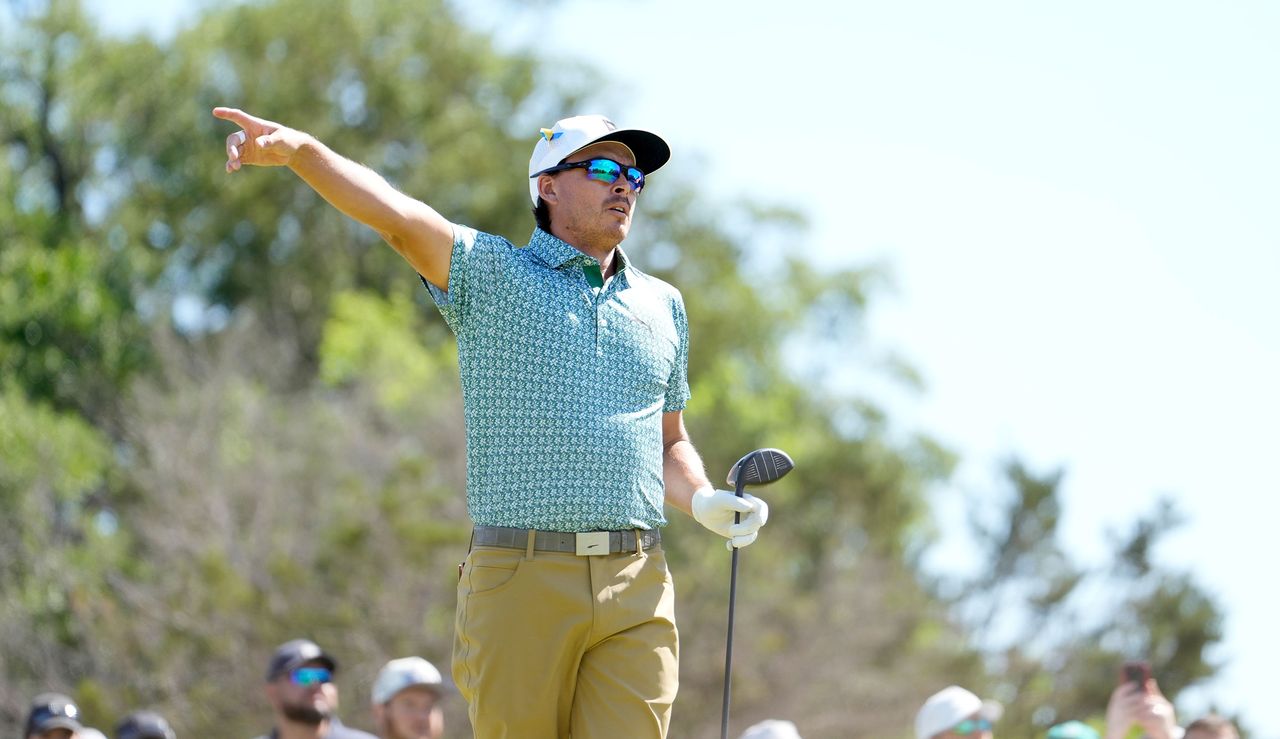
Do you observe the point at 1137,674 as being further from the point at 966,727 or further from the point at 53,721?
the point at 53,721

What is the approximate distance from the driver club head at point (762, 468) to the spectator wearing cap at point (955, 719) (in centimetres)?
342

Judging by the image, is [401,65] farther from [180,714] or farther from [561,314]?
[561,314]

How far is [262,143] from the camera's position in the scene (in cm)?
452

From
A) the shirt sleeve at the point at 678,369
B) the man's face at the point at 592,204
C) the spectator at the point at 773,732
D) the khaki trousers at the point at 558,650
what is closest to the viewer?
the khaki trousers at the point at 558,650

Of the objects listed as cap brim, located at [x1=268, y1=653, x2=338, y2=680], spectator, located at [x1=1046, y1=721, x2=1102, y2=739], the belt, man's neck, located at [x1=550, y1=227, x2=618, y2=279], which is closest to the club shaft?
the belt

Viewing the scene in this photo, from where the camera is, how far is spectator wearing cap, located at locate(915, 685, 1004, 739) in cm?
838

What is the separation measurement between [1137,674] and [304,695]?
3711 millimetres

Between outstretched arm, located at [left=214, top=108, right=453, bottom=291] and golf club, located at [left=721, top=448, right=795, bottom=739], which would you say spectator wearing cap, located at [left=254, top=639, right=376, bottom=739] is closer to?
golf club, located at [left=721, top=448, right=795, bottom=739]

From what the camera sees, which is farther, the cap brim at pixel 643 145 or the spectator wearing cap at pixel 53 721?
the spectator wearing cap at pixel 53 721

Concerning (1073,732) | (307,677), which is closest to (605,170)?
(307,677)

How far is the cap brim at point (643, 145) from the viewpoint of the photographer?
16.9ft

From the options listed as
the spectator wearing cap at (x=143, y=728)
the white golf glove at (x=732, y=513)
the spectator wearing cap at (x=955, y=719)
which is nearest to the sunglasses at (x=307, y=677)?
the spectator wearing cap at (x=143, y=728)

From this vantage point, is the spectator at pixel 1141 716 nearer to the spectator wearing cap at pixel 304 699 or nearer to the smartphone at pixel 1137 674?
the smartphone at pixel 1137 674

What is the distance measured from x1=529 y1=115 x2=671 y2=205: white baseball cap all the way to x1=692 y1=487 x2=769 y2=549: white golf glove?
1.00 meters
